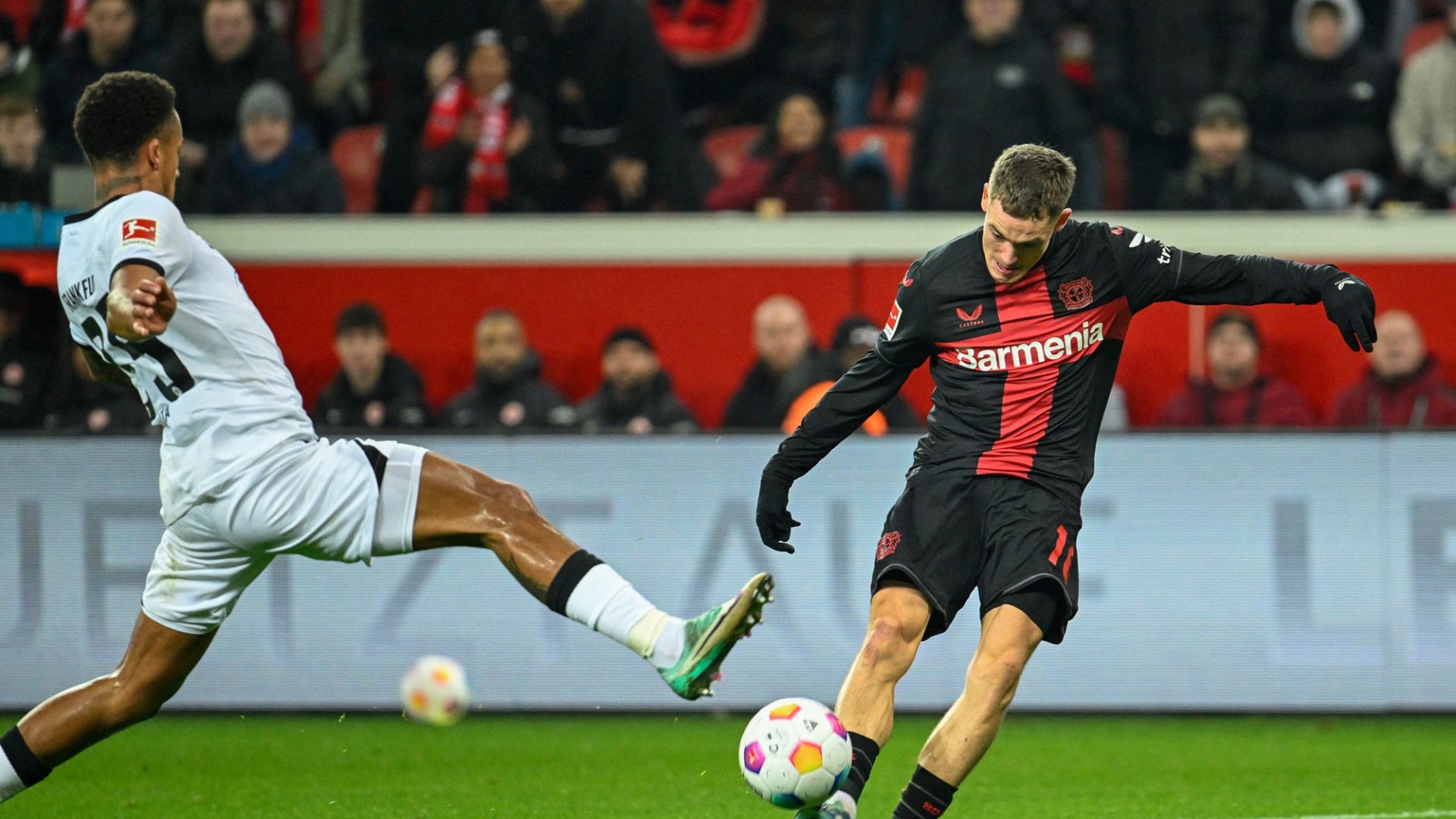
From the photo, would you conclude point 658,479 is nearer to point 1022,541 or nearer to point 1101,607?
point 1101,607

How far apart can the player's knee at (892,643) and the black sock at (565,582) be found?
0.78 meters

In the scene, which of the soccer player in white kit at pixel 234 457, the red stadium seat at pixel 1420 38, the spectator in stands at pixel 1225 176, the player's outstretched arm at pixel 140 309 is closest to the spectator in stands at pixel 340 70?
the spectator in stands at pixel 1225 176

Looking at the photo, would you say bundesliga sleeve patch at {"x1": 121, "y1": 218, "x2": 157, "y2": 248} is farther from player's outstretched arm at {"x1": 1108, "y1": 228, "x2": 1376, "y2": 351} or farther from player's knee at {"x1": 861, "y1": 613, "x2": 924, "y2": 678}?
player's outstretched arm at {"x1": 1108, "y1": 228, "x2": 1376, "y2": 351}

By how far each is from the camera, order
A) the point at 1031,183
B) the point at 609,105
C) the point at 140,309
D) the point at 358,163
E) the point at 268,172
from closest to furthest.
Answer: the point at 140,309 < the point at 1031,183 < the point at 268,172 < the point at 609,105 < the point at 358,163

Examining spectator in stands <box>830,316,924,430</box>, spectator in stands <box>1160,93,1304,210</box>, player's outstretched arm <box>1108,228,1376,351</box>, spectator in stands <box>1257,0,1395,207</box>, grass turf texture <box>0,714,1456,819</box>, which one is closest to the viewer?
player's outstretched arm <box>1108,228,1376,351</box>

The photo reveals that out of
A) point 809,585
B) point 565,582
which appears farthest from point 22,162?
point 565,582

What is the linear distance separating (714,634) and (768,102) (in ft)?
24.3

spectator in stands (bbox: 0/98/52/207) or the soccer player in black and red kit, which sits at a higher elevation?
spectator in stands (bbox: 0/98/52/207)

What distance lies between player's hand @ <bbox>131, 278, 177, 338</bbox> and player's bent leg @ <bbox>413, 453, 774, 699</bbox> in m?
0.79

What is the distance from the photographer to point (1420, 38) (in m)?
11.0

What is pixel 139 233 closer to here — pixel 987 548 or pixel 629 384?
pixel 987 548

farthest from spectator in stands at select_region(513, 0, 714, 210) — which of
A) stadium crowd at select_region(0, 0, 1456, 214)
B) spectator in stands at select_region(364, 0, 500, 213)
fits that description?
spectator in stands at select_region(364, 0, 500, 213)

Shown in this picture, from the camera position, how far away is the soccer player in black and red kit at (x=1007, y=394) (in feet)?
16.0

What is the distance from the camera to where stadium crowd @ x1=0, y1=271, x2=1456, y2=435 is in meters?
8.96
